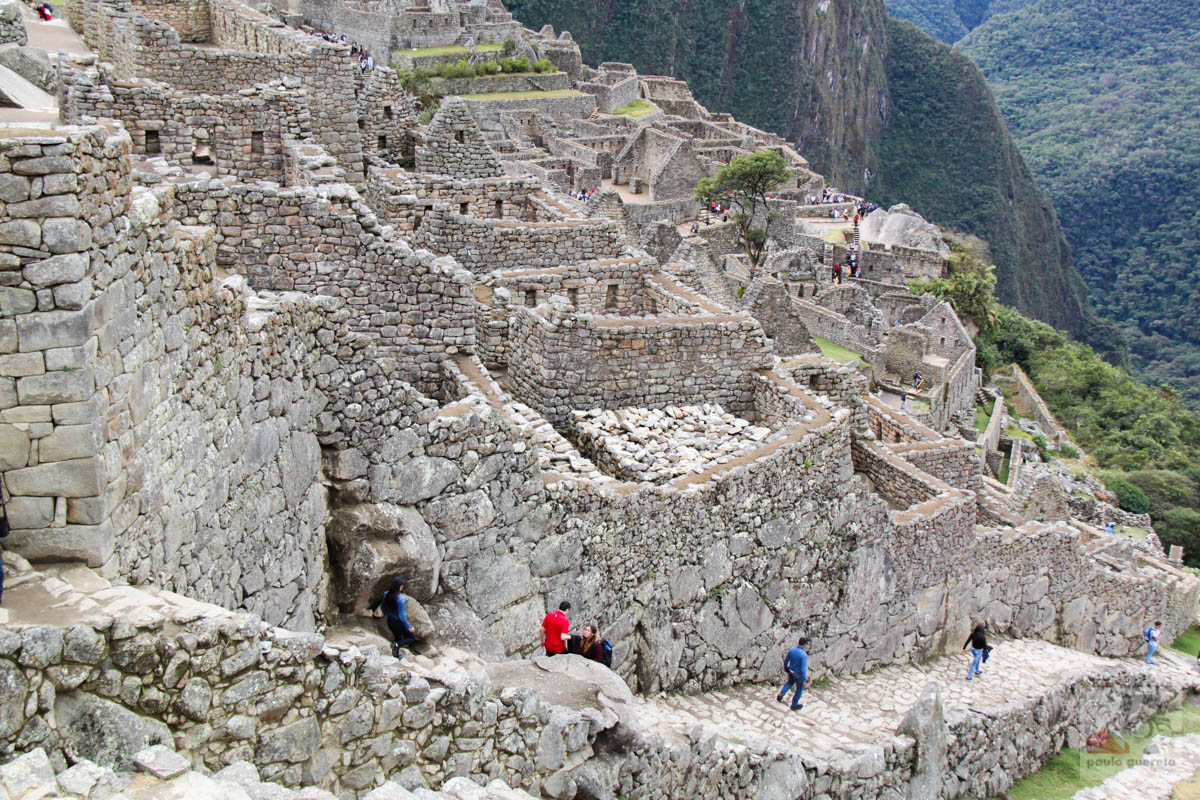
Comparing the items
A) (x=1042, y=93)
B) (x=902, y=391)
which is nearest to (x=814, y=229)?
(x=902, y=391)

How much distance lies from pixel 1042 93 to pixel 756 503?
20404cm

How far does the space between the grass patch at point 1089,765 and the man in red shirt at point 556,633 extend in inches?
315

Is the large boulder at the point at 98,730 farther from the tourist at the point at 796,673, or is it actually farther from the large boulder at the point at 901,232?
the large boulder at the point at 901,232

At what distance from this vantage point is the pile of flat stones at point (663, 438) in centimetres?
1093

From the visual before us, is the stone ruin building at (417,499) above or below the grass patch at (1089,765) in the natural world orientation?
above

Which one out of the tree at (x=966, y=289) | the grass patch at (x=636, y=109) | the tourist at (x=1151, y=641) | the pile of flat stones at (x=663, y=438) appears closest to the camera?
the pile of flat stones at (x=663, y=438)

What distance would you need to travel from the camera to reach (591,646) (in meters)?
9.20

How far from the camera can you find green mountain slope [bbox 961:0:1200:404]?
392ft

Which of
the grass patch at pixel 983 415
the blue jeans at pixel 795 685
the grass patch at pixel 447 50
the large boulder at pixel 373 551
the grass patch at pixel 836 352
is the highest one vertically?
the grass patch at pixel 447 50

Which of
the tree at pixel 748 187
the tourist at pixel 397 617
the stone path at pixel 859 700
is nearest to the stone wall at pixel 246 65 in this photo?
the tourist at pixel 397 617

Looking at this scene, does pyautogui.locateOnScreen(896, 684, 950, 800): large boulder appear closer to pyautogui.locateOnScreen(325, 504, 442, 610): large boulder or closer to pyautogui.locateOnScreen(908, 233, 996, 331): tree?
pyautogui.locateOnScreen(325, 504, 442, 610): large boulder

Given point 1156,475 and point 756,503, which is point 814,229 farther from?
point 756,503

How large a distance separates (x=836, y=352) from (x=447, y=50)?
→ 31.2 m

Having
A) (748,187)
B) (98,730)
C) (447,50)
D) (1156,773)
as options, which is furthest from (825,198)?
(98,730)
